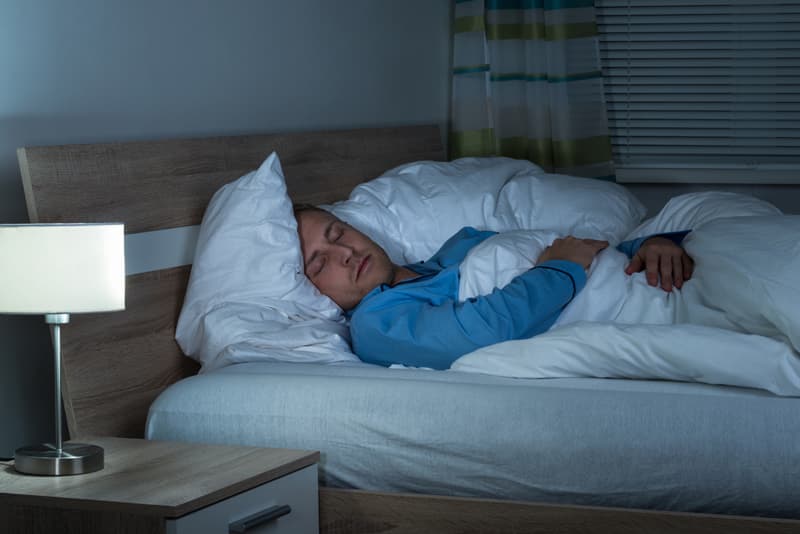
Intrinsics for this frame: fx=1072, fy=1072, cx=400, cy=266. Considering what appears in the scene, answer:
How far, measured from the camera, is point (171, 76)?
8.10ft

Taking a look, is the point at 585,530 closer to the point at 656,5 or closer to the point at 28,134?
the point at 28,134

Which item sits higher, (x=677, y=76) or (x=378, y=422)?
(x=677, y=76)

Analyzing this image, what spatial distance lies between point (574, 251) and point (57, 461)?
116 centimetres

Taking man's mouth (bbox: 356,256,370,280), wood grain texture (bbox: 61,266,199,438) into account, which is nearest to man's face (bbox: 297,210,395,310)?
man's mouth (bbox: 356,256,370,280)

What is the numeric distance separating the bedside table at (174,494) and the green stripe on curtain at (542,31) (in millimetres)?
2388

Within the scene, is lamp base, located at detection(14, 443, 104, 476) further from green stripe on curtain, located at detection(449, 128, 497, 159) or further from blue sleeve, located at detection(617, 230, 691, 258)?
green stripe on curtain, located at detection(449, 128, 497, 159)

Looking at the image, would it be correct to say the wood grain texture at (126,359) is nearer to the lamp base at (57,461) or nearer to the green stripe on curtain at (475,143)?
the lamp base at (57,461)

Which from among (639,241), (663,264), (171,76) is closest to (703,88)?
(639,241)

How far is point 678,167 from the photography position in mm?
4016

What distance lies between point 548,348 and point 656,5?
2.40 meters

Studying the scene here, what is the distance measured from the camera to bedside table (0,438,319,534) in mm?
1538

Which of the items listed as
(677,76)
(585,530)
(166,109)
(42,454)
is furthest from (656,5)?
(42,454)

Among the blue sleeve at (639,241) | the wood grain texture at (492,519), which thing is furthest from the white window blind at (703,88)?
the wood grain texture at (492,519)

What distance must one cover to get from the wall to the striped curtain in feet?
0.80
